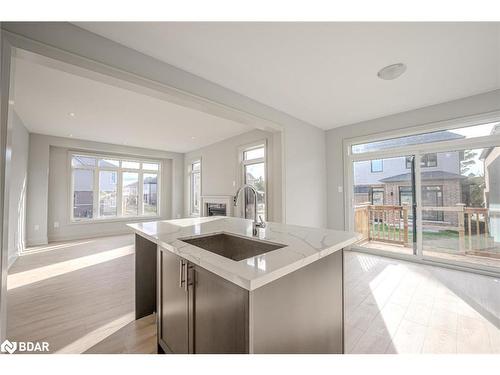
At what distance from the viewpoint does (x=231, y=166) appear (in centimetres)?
534

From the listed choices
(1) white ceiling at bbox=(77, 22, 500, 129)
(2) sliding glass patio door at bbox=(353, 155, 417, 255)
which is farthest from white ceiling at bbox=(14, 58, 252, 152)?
(2) sliding glass patio door at bbox=(353, 155, 417, 255)

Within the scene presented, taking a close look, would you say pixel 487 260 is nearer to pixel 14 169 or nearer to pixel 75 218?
pixel 14 169

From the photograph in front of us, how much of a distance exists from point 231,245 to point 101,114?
12.2 feet

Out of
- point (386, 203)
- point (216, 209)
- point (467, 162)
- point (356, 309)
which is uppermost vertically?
point (467, 162)

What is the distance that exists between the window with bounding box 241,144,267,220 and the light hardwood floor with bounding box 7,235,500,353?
209cm

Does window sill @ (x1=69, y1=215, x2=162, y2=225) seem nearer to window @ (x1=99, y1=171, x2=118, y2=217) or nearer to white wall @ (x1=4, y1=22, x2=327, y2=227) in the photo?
window @ (x1=99, y1=171, x2=118, y2=217)

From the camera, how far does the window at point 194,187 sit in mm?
6887

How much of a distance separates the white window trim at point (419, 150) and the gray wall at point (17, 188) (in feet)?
19.5

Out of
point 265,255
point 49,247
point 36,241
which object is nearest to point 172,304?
point 265,255

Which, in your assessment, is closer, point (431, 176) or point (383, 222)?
point (431, 176)

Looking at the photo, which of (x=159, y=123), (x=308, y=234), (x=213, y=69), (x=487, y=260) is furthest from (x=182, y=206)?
(x=487, y=260)

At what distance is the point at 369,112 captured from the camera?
361cm

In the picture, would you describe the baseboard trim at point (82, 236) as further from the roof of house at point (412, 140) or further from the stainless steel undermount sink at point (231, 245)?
the roof of house at point (412, 140)

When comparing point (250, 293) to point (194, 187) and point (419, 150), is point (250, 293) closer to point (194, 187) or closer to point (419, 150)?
point (419, 150)
